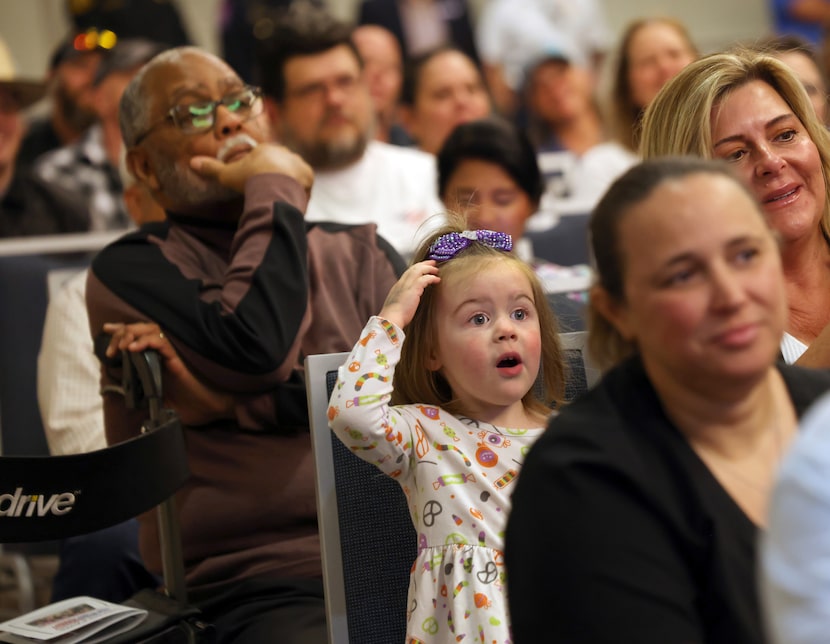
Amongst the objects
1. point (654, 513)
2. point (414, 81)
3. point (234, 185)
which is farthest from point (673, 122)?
point (414, 81)

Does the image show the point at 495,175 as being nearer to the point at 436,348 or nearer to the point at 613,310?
the point at 436,348

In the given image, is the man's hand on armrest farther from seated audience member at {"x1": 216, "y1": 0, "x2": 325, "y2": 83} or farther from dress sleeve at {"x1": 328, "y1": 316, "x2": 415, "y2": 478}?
seated audience member at {"x1": 216, "y1": 0, "x2": 325, "y2": 83}

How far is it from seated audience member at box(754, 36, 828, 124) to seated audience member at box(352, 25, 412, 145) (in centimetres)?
222

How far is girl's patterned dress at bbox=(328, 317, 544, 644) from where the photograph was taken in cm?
159

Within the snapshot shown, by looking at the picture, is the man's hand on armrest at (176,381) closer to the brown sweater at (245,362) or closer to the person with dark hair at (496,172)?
the brown sweater at (245,362)

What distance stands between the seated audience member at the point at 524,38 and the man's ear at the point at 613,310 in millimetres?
5439

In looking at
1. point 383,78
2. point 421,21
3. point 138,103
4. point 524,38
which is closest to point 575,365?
point 138,103

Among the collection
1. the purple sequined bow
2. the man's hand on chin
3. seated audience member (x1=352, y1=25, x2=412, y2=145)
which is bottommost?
the purple sequined bow

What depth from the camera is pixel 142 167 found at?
233 cm

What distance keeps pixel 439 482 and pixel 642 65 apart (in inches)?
128

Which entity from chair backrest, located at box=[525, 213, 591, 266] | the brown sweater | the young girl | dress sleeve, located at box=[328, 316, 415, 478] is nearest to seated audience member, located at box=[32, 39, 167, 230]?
chair backrest, located at box=[525, 213, 591, 266]

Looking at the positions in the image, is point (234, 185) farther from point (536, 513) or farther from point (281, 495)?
point (536, 513)

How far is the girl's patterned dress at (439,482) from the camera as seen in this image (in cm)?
159

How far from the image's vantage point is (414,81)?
4910mm
